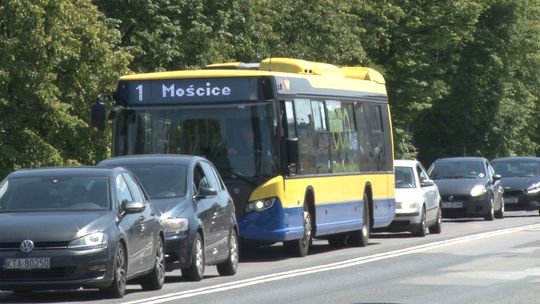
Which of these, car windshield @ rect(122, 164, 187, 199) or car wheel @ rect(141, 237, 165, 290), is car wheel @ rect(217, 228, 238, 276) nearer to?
car windshield @ rect(122, 164, 187, 199)

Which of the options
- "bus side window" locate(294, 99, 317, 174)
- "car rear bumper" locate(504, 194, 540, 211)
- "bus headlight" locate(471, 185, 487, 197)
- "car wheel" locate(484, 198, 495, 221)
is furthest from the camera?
"car rear bumper" locate(504, 194, 540, 211)

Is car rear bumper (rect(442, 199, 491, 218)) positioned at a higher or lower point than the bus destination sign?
lower

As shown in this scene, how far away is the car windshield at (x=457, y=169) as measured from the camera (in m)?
39.8

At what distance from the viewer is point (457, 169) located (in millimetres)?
40312

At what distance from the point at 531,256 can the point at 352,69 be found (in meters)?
6.84

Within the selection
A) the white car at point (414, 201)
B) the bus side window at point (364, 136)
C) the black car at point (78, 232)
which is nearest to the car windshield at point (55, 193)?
the black car at point (78, 232)

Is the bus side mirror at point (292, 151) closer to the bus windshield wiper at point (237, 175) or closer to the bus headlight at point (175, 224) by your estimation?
the bus windshield wiper at point (237, 175)

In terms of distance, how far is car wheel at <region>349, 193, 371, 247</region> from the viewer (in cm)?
2798

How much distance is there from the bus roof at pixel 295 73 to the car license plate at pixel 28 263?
27.1ft

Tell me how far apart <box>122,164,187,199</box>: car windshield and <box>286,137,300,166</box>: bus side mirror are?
3.72 metres

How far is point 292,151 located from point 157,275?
600 cm

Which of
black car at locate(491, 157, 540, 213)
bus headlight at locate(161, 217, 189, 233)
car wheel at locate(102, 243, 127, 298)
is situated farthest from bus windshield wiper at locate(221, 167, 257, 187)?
black car at locate(491, 157, 540, 213)

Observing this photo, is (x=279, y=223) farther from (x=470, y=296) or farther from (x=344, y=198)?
(x=470, y=296)

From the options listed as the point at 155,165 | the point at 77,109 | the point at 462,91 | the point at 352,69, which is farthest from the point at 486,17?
the point at 155,165
